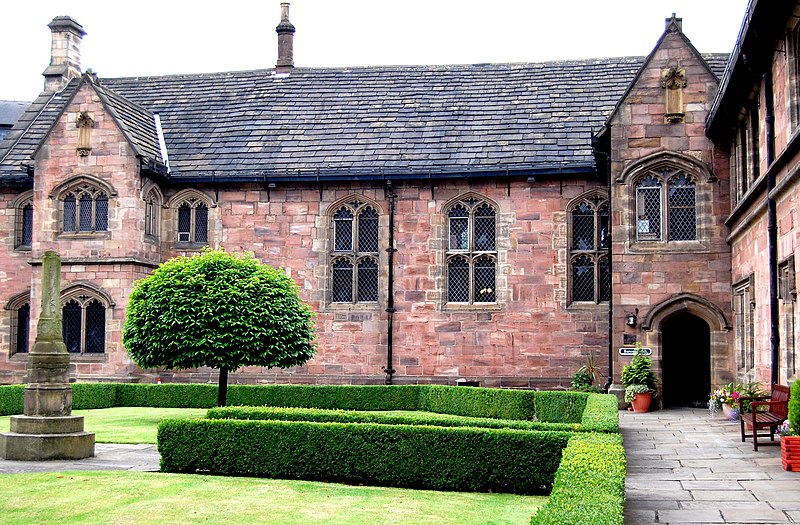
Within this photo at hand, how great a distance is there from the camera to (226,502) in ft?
41.0

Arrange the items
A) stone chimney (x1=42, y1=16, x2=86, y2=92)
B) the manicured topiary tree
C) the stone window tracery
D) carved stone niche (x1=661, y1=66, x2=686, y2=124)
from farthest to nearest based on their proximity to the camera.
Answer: stone chimney (x1=42, y1=16, x2=86, y2=92), the stone window tracery, carved stone niche (x1=661, y1=66, x2=686, y2=124), the manicured topiary tree

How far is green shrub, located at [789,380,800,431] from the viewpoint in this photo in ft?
41.5

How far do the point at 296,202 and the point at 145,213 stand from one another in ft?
13.7

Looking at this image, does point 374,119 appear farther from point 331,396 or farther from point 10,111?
point 10,111

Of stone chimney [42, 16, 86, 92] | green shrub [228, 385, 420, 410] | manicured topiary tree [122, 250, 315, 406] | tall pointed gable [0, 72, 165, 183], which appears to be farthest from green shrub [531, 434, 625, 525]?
stone chimney [42, 16, 86, 92]

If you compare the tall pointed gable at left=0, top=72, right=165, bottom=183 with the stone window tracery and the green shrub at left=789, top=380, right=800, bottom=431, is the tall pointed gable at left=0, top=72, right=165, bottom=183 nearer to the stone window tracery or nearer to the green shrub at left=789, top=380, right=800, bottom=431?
the stone window tracery

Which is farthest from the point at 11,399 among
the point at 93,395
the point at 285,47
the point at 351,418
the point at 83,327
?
the point at 285,47

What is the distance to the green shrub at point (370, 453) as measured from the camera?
44.3ft

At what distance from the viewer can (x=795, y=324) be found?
15.3 metres

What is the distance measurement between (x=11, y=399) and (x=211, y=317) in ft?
22.1

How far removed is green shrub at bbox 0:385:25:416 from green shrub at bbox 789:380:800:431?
1831 cm

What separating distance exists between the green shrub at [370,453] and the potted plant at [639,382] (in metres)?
9.06

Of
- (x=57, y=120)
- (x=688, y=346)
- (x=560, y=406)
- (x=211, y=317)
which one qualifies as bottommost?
(x=560, y=406)

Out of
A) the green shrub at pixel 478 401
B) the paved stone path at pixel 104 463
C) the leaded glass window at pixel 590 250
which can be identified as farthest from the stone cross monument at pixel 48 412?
the leaded glass window at pixel 590 250
